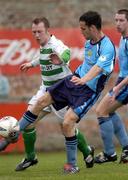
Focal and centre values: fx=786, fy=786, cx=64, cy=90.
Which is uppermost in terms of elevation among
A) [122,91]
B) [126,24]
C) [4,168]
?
[126,24]

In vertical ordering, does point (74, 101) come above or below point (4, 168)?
above

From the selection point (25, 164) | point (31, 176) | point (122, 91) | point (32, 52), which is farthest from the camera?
point (32, 52)

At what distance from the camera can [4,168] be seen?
10.4 metres

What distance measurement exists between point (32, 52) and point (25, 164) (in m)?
6.06

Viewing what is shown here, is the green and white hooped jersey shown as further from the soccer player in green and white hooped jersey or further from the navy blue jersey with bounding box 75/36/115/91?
the navy blue jersey with bounding box 75/36/115/91

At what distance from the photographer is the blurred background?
1545 cm

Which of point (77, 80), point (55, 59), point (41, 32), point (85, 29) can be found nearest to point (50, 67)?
point (55, 59)

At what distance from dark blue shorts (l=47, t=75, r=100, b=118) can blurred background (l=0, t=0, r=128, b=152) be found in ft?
19.0

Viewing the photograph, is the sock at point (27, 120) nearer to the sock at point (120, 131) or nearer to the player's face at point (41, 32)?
the player's face at point (41, 32)

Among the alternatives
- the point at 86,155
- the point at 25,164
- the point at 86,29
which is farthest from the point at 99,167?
the point at 86,29

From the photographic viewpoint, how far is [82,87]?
30.3 ft

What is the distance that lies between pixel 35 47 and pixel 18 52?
0.36 meters

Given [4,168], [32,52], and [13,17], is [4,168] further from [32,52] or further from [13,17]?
[13,17]

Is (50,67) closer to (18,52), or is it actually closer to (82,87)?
(82,87)
